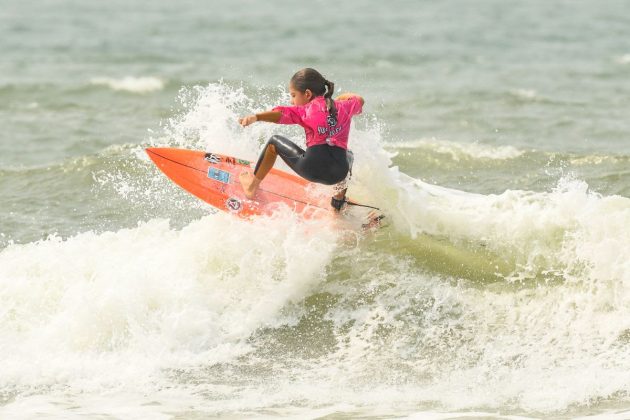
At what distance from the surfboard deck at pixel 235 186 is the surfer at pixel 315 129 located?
0.35 m

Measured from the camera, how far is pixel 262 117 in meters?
7.69

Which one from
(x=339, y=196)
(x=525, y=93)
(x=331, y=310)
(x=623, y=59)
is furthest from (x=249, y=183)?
(x=623, y=59)

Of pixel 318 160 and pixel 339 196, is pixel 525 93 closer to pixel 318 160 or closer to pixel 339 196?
pixel 339 196

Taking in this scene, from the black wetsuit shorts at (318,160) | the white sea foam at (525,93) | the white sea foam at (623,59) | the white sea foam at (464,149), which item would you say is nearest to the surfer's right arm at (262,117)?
the black wetsuit shorts at (318,160)

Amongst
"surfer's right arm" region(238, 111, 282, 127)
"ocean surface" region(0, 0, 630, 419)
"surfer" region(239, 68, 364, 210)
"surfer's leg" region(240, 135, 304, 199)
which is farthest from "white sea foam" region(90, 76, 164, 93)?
"surfer's right arm" region(238, 111, 282, 127)

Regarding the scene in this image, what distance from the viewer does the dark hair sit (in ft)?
25.9

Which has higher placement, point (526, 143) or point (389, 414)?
point (526, 143)

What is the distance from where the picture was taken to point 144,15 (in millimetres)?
33688

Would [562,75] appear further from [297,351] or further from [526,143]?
[297,351]

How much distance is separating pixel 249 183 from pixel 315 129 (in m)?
1.06

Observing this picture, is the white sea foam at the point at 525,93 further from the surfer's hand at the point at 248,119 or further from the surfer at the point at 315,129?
the surfer's hand at the point at 248,119

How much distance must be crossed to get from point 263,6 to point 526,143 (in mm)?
22636

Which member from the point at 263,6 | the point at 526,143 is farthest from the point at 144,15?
the point at 526,143

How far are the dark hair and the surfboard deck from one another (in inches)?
49.0
